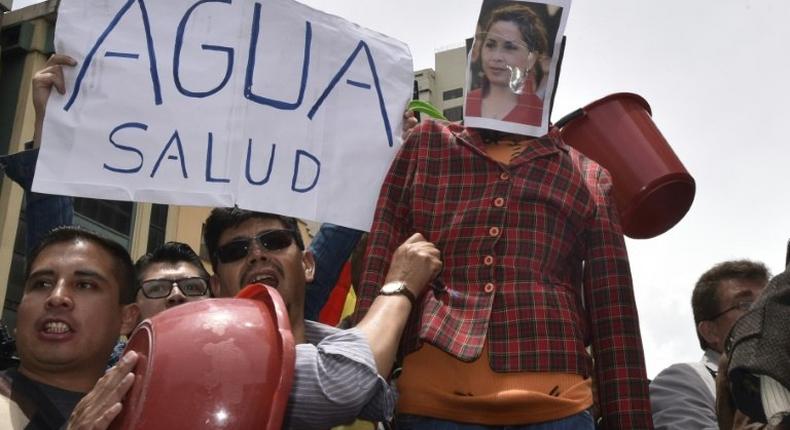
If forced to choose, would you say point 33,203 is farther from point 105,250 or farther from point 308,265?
point 308,265

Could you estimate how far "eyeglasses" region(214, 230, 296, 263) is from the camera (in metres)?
2.88

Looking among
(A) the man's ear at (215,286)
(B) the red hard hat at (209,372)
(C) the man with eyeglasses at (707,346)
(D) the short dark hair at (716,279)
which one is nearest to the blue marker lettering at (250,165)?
(A) the man's ear at (215,286)

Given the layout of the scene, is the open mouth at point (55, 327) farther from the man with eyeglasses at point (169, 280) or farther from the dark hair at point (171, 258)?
the dark hair at point (171, 258)

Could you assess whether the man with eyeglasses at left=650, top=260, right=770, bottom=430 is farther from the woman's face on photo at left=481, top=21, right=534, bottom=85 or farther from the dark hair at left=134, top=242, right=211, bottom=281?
the dark hair at left=134, top=242, right=211, bottom=281

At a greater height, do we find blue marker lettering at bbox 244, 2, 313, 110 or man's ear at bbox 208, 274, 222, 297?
blue marker lettering at bbox 244, 2, 313, 110

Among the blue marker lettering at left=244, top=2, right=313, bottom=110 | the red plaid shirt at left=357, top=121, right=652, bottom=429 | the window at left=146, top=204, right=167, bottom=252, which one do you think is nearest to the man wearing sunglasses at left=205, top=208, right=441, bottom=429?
the red plaid shirt at left=357, top=121, right=652, bottom=429

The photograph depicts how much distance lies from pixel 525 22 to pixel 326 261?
108 cm

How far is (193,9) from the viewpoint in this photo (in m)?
3.12

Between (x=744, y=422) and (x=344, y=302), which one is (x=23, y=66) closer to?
(x=344, y=302)

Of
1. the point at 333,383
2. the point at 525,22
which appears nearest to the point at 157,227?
the point at 525,22

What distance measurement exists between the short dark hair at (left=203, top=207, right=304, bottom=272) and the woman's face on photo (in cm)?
85

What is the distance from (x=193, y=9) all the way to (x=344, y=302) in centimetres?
133

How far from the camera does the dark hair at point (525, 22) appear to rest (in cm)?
261

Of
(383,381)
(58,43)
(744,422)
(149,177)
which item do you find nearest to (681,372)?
(744,422)
